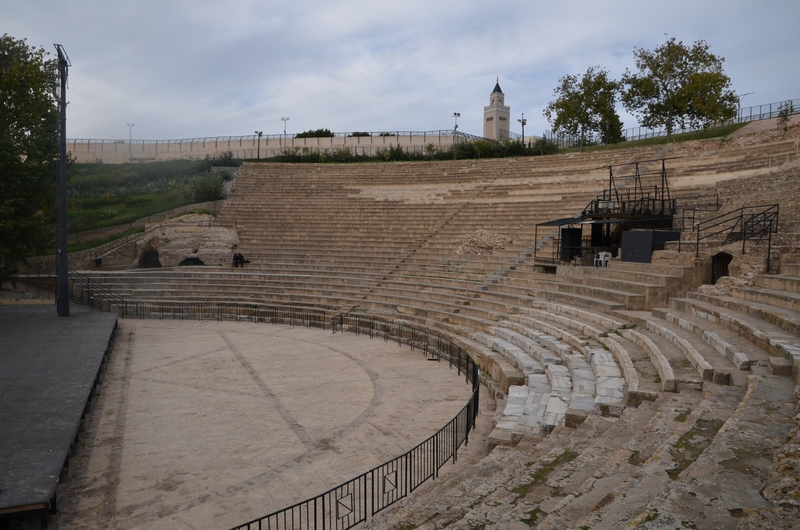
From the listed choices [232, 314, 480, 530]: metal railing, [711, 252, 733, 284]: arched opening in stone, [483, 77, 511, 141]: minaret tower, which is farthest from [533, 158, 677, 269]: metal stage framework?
[483, 77, 511, 141]: minaret tower

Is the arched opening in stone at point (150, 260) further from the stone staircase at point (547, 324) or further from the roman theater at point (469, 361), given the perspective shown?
the stone staircase at point (547, 324)

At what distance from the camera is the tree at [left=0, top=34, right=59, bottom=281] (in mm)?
20016

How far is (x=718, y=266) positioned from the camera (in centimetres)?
1447

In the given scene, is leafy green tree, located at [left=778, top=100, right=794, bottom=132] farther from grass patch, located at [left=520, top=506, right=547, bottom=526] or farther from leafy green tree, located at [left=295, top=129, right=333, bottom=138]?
leafy green tree, located at [left=295, top=129, right=333, bottom=138]

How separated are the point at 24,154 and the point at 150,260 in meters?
8.75

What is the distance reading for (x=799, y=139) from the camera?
2130 centimetres

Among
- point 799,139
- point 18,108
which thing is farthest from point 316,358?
point 799,139

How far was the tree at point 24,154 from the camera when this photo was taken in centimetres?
2002

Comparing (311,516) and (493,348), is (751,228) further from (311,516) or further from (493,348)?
(311,516)

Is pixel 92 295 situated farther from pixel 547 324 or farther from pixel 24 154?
pixel 547 324

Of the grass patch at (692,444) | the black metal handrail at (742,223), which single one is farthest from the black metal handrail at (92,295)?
the grass patch at (692,444)

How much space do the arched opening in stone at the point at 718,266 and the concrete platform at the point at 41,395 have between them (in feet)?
48.2

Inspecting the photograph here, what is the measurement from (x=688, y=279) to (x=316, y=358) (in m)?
10.1

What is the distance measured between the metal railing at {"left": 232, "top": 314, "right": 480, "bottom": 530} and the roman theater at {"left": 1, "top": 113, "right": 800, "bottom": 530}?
0.24 ft
